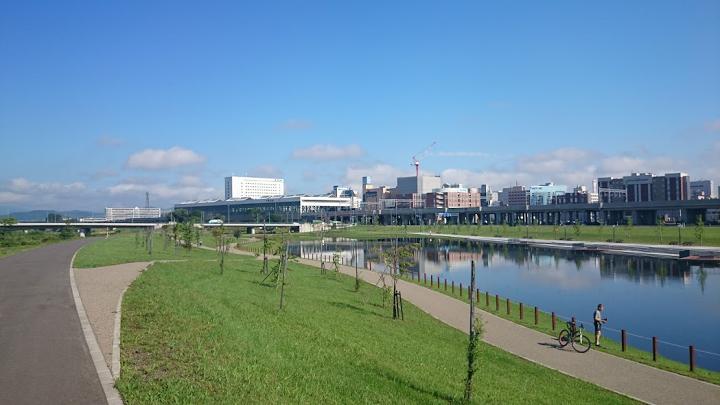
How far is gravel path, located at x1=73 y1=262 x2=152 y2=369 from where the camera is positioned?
13.4 m

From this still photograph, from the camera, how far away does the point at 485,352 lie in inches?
712

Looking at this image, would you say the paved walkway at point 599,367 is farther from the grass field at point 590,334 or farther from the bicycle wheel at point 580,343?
the grass field at point 590,334

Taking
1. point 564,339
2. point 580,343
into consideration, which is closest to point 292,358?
point 564,339

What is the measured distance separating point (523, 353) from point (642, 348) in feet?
27.0

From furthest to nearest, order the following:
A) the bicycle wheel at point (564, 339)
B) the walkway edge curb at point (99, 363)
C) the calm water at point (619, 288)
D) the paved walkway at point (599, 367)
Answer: the calm water at point (619, 288) < the bicycle wheel at point (564, 339) < the paved walkway at point (599, 367) < the walkway edge curb at point (99, 363)

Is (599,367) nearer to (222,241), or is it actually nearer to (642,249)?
(222,241)

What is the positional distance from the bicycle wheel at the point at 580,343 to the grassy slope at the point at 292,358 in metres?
3.43

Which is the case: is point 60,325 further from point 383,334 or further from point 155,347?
point 383,334

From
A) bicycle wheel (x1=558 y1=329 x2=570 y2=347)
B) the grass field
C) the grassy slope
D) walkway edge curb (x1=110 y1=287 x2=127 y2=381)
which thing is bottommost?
the grass field

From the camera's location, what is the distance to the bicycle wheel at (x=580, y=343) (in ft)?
66.8

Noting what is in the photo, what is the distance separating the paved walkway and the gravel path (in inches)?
464

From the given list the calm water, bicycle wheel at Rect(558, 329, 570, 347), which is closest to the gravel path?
bicycle wheel at Rect(558, 329, 570, 347)

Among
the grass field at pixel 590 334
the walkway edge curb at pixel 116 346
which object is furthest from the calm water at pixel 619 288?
the walkway edge curb at pixel 116 346

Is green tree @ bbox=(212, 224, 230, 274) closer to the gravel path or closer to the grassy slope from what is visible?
the gravel path
